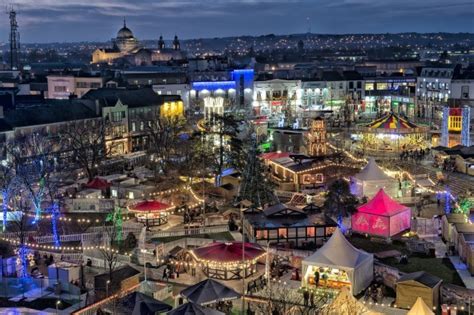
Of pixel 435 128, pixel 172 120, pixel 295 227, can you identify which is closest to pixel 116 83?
pixel 172 120

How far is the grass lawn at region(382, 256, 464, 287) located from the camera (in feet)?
A: 75.7

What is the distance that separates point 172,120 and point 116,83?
51.2ft

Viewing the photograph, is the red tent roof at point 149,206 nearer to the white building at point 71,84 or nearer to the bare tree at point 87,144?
the bare tree at point 87,144

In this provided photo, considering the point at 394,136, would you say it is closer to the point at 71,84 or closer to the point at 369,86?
the point at 369,86

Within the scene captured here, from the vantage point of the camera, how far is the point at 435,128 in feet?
190

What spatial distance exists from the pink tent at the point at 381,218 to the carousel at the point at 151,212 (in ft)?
29.3

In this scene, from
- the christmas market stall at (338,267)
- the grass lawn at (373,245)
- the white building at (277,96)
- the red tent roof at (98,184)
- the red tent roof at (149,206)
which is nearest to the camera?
the christmas market stall at (338,267)

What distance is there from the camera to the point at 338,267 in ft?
72.4

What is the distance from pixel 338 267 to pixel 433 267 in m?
4.30

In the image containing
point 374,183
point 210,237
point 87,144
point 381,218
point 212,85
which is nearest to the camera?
point 381,218

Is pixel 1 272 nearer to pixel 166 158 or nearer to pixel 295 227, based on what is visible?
pixel 295 227

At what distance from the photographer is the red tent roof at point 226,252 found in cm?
2356

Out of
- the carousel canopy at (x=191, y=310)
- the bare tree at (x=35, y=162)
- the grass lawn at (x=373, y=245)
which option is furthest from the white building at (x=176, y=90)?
the carousel canopy at (x=191, y=310)

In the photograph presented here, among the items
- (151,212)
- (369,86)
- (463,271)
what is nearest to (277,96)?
(369,86)
